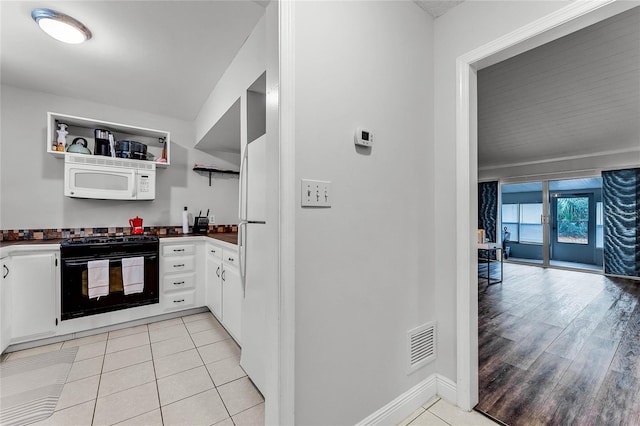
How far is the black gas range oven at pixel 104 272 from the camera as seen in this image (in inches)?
96.6

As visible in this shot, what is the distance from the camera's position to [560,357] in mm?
2152

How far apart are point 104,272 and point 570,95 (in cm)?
563

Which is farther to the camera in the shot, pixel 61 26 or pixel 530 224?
pixel 530 224

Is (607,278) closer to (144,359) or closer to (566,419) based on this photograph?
(566,419)

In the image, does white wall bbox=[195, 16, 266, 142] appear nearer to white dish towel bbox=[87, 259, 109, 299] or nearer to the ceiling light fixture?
the ceiling light fixture

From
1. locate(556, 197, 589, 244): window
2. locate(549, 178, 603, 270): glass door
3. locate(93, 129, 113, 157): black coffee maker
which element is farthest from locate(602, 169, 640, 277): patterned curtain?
locate(93, 129, 113, 157): black coffee maker

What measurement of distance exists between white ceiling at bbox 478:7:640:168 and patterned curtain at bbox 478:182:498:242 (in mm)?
1540

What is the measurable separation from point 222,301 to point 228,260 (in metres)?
0.47

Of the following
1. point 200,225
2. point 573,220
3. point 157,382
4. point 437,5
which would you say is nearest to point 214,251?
point 200,225

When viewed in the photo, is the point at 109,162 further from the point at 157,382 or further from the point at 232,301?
the point at 157,382

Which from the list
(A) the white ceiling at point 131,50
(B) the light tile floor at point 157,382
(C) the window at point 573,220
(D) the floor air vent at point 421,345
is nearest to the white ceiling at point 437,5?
(A) the white ceiling at point 131,50

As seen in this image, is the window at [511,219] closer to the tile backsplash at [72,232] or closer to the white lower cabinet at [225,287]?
the white lower cabinet at [225,287]

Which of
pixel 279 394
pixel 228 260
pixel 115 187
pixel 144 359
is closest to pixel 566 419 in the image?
pixel 279 394

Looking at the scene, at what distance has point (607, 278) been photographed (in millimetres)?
4965
